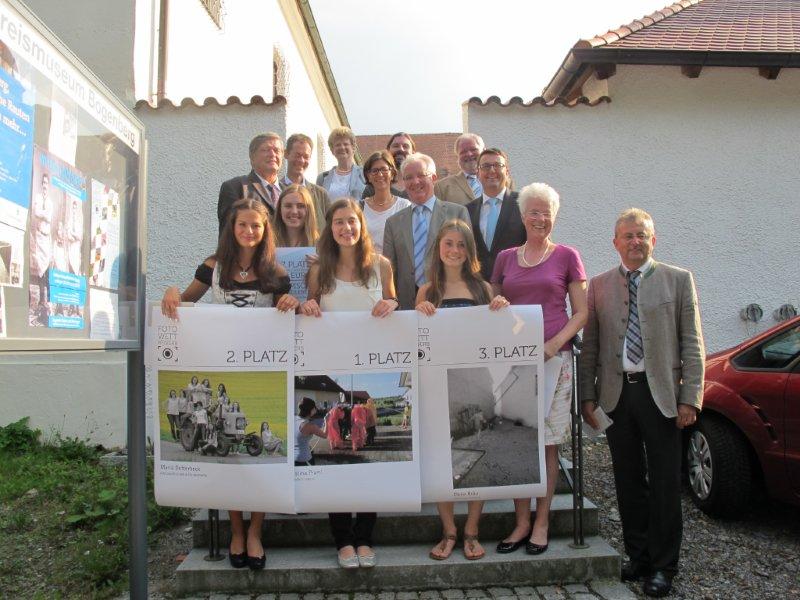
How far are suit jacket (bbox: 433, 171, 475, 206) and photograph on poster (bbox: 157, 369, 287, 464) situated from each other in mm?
2681

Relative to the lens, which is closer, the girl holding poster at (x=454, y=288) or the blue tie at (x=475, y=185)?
the girl holding poster at (x=454, y=288)

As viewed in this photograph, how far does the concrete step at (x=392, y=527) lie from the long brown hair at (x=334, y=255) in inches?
57.4

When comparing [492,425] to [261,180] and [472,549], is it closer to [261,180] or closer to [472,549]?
[472,549]

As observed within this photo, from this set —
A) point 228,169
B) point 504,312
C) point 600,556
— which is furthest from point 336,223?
point 228,169

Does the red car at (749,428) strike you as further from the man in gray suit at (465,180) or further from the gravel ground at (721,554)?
the man in gray suit at (465,180)

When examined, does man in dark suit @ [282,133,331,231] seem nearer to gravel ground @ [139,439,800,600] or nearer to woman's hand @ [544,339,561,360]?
woman's hand @ [544,339,561,360]

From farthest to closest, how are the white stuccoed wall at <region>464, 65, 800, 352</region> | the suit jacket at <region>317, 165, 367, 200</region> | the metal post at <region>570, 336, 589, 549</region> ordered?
the white stuccoed wall at <region>464, 65, 800, 352</region>, the suit jacket at <region>317, 165, 367, 200</region>, the metal post at <region>570, 336, 589, 549</region>

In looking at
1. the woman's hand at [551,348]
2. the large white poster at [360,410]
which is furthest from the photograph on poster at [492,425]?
the large white poster at [360,410]

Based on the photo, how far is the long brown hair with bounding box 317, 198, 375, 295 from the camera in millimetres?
4008

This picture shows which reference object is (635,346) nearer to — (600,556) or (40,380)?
(600,556)

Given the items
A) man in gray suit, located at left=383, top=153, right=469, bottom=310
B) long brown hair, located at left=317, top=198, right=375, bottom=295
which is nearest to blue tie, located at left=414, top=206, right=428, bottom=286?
man in gray suit, located at left=383, top=153, right=469, bottom=310

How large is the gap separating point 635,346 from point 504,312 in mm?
772

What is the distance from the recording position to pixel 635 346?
3.91 m

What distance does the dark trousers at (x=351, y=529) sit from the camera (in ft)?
13.0
